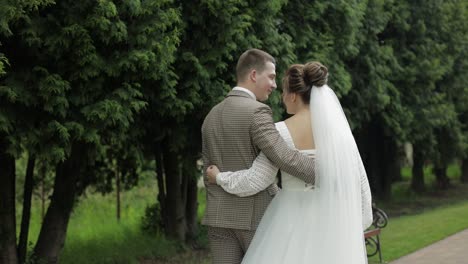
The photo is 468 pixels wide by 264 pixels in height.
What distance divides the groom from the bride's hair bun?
23 centimetres

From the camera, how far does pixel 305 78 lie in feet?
16.0

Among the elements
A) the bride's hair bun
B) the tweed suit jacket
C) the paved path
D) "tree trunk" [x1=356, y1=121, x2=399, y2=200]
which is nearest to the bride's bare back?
the tweed suit jacket

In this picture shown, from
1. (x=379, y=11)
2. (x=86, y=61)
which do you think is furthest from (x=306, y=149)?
(x=379, y=11)

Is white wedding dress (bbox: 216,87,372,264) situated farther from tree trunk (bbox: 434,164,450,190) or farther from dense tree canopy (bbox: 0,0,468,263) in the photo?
tree trunk (bbox: 434,164,450,190)

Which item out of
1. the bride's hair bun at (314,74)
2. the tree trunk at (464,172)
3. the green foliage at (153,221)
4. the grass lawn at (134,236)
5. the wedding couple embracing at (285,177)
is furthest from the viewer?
the tree trunk at (464,172)

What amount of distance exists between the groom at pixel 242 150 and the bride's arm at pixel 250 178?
0.07m

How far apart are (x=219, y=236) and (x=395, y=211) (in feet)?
54.2

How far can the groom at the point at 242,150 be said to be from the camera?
4.68 m

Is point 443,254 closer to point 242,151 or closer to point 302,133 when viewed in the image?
A: point 302,133

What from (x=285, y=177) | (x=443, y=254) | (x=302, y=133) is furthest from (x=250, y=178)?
(x=443, y=254)

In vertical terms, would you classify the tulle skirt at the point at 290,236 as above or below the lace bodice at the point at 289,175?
below

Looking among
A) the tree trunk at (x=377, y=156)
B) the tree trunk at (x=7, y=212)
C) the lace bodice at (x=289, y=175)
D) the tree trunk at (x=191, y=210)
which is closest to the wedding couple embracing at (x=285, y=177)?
the lace bodice at (x=289, y=175)

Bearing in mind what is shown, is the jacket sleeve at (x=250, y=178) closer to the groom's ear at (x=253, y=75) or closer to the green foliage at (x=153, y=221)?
the groom's ear at (x=253, y=75)

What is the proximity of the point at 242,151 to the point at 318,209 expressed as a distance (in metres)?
0.65
